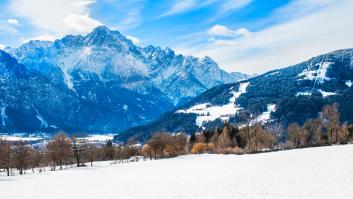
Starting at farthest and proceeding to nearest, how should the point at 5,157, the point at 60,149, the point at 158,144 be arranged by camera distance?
the point at 158,144
the point at 60,149
the point at 5,157

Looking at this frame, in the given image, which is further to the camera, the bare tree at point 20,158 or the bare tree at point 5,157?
the bare tree at point 20,158

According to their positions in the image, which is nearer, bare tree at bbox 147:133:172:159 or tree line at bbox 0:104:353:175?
tree line at bbox 0:104:353:175

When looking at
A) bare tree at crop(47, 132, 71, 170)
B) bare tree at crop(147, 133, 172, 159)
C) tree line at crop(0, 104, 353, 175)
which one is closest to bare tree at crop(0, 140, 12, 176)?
tree line at crop(0, 104, 353, 175)

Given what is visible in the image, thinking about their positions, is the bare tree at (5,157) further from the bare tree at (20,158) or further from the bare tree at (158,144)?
the bare tree at (158,144)

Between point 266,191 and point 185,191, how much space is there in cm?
1004

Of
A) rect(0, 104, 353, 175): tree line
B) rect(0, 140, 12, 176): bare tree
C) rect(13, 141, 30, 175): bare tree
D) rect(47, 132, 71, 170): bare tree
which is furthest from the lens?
rect(47, 132, 71, 170): bare tree

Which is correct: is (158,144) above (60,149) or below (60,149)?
above

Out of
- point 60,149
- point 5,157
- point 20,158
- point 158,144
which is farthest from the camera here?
point 158,144

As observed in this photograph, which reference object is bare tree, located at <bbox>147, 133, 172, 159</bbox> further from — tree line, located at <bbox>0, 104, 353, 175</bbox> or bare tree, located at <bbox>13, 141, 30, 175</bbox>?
bare tree, located at <bbox>13, 141, 30, 175</bbox>

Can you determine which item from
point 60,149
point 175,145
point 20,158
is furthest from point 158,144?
point 20,158

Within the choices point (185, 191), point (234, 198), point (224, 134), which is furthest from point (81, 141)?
point (234, 198)

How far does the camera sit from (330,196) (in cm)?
4131

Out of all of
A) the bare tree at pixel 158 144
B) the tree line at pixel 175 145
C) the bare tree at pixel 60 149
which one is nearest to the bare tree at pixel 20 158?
the tree line at pixel 175 145

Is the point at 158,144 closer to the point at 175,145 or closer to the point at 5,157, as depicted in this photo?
the point at 175,145
